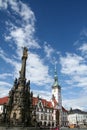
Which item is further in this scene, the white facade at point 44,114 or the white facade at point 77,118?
the white facade at point 77,118

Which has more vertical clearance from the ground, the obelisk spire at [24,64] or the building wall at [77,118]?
the obelisk spire at [24,64]

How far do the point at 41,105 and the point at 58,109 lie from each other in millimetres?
14316

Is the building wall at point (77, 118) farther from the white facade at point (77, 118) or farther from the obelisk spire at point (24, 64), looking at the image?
the obelisk spire at point (24, 64)

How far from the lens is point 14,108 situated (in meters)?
37.6

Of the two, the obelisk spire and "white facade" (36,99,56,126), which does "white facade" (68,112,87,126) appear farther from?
the obelisk spire

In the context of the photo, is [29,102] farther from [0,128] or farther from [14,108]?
[0,128]

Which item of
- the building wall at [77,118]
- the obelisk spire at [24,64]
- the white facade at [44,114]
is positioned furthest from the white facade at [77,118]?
the obelisk spire at [24,64]

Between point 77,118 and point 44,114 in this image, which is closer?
point 44,114

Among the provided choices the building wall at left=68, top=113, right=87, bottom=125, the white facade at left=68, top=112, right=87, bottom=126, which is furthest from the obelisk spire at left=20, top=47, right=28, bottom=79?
the building wall at left=68, top=113, right=87, bottom=125

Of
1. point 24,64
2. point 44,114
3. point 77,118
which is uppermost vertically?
point 24,64

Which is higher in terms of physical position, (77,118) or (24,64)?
(24,64)

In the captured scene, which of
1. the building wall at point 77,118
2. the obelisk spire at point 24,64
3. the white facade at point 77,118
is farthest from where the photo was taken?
the building wall at point 77,118

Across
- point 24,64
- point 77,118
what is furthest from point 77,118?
point 24,64

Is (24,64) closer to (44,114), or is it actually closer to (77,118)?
(44,114)
